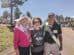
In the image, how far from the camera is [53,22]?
281 inches

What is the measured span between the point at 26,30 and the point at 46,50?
28.0 inches

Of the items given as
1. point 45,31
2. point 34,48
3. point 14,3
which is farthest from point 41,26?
point 14,3

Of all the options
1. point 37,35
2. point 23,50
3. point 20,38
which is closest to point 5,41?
point 23,50

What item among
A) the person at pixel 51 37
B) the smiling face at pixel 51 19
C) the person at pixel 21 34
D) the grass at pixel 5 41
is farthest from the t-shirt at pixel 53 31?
the grass at pixel 5 41

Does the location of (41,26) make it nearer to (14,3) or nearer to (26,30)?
(26,30)

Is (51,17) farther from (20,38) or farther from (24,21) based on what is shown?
(20,38)

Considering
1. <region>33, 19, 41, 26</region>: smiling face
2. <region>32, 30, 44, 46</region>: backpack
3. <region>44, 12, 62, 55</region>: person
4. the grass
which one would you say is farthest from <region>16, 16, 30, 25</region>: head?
the grass

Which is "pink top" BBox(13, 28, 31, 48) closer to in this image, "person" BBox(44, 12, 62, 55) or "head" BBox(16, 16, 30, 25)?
"head" BBox(16, 16, 30, 25)

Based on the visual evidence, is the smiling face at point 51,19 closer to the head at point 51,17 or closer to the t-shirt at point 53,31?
the head at point 51,17

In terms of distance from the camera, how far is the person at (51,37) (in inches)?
277

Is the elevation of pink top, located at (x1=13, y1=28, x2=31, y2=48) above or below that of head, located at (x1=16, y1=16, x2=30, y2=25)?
below

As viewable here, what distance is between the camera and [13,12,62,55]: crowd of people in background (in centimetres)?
703

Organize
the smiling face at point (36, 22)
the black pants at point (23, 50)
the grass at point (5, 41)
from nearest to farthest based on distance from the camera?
the smiling face at point (36, 22)
the black pants at point (23, 50)
the grass at point (5, 41)

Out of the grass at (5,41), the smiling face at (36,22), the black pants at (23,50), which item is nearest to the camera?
the smiling face at (36,22)
